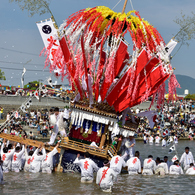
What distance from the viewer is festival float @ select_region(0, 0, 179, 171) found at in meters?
15.7

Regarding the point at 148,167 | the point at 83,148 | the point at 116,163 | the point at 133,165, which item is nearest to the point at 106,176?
the point at 116,163

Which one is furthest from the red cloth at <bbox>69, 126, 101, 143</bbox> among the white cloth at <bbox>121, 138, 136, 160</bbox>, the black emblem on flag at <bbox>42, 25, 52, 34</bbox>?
the black emblem on flag at <bbox>42, 25, 52, 34</bbox>

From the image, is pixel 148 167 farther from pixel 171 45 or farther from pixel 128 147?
pixel 171 45

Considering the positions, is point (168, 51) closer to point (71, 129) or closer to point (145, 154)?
point (71, 129)

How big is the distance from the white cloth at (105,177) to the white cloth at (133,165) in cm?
396

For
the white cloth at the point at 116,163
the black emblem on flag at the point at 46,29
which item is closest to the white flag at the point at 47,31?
the black emblem on flag at the point at 46,29

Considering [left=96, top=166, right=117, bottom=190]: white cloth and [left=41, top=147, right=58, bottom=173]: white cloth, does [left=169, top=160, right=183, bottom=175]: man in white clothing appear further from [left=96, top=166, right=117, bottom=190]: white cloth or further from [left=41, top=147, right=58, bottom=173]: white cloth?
[left=41, top=147, right=58, bottom=173]: white cloth

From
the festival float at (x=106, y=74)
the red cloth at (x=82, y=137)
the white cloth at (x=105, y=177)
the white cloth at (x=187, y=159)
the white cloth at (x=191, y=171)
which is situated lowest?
the white cloth at (x=105, y=177)

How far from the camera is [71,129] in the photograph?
16.7m

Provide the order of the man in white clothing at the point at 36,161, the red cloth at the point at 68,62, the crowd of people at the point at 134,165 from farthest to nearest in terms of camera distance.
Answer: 1. the man in white clothing at the point at 36,161
2. the red cloth at the point at 68,62
3. the crowd of people at the point at 134,165

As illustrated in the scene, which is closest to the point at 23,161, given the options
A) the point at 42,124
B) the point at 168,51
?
the point at 168,51

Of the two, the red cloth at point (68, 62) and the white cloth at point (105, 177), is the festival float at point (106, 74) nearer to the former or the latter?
the red cloth at point (68, 62)

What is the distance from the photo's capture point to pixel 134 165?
1595 centimetres

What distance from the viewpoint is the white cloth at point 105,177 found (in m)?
11.8
